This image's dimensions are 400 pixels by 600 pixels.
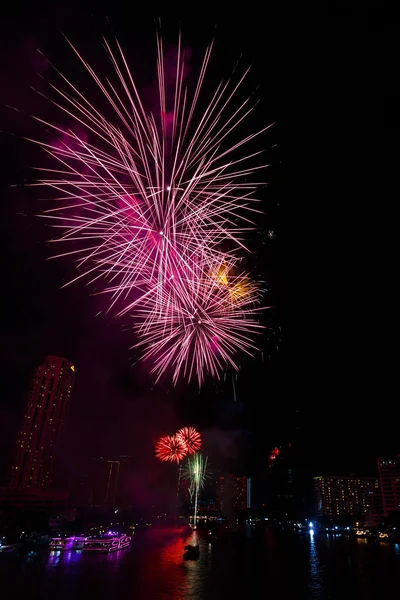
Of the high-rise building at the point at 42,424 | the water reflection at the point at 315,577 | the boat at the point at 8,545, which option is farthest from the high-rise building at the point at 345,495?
the boat at the point at 8,545

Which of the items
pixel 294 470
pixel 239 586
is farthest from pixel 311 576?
pixel 294 470

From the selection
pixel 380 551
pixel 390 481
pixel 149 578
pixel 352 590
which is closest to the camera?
pixel 352 590

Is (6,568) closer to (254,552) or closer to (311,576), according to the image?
(311,576)

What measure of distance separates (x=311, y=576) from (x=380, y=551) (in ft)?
117

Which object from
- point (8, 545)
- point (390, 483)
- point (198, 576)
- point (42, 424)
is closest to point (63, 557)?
point (8, 545)

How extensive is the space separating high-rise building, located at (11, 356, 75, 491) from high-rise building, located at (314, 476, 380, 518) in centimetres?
10716

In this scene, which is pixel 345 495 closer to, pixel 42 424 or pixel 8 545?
pixel 42 424

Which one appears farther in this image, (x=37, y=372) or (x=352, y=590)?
(x=37, y=372)

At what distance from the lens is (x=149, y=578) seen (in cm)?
4053

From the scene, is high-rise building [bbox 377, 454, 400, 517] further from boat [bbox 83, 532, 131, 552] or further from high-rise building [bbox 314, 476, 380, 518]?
boat [bbox 83, 532, 131, 552]

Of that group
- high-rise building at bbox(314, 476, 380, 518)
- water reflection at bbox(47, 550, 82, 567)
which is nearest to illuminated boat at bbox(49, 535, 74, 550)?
water reflection at bbox(47, 550, 82, 567)

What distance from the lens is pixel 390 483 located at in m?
139

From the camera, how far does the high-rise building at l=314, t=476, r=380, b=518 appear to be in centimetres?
15662

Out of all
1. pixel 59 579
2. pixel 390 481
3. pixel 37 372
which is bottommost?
pixel 59 579
